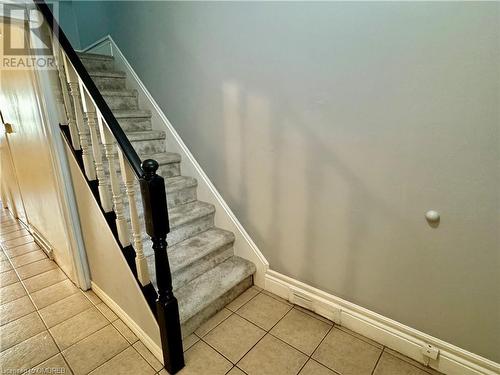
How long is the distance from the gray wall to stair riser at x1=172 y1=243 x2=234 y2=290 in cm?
31

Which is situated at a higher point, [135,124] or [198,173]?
[135,124]

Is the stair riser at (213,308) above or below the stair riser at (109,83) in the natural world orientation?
below

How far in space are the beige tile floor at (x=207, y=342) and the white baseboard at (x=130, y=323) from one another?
3 centimetres

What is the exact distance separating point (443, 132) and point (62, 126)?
2086mm

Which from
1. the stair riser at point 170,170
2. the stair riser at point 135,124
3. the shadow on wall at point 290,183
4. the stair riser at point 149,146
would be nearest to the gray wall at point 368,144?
the shadow on wall at point 290,183

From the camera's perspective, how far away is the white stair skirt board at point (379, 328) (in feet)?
3.99

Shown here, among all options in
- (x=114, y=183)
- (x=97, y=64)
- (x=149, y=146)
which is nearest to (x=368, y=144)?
(x=114, y=183)

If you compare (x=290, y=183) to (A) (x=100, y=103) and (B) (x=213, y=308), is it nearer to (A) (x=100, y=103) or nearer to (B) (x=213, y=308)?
(B) (x=213, y=308)

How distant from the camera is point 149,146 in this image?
233cm

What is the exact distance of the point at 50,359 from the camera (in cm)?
140

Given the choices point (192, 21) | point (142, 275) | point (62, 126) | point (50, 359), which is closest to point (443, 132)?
point (142, 275)

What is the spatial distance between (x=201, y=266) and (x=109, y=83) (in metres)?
2.09

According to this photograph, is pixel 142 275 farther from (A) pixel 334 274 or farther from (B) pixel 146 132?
(B) pixel 146 132

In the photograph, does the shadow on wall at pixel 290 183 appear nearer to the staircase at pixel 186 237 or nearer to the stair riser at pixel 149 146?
the staircase at pixel 186 237
